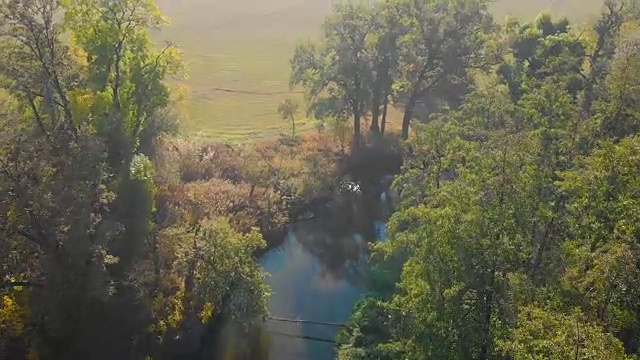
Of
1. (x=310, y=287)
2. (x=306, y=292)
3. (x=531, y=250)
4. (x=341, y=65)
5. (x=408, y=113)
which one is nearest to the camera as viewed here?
(x=531, y=250)

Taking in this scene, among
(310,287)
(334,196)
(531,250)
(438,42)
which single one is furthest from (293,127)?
(531,250)

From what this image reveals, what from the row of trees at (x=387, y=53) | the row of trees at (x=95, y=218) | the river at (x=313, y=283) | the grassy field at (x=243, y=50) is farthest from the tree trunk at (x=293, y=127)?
the row of trees at (x=95, y=218)

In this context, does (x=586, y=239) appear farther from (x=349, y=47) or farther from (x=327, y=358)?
(x=349, y=47)

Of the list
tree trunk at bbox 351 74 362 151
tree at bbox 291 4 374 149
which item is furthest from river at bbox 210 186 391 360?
tree at bbox 291 4 374 149

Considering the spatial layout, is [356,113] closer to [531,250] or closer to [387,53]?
[387,53]

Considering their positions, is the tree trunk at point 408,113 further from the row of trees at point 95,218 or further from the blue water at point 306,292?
the row of trees at point 95,218
